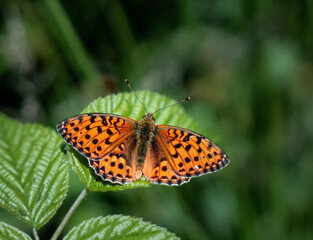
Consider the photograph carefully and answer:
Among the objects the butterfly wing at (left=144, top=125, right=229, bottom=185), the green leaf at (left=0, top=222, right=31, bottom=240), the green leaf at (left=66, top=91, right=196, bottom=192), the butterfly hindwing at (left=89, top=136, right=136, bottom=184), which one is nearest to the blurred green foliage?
the green leaf at (left=66, top=91, right=196, bottom=192)

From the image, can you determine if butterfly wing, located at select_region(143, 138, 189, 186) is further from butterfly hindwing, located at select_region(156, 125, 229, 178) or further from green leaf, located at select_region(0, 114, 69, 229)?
green leaf, located at select_region(0, 114, 69, 229)

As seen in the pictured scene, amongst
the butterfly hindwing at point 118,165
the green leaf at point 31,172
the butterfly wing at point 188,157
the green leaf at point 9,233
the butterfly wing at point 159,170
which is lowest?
the green leaf at point 9,233

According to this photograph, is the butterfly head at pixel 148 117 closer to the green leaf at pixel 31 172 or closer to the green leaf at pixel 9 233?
the green leaf at pixel 31 172

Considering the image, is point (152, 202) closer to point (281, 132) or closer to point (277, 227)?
point (277, 227)

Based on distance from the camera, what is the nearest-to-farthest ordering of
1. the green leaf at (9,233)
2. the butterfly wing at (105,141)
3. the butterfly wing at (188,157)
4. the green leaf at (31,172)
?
the green leaf at (9,233) < the green leaf at (31,172) < the butterfly wing at (105,141) < the butterfly wing at (188,157)

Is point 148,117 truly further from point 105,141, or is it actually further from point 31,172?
point 31,172

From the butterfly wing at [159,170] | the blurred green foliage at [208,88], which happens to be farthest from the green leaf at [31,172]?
the blurred green foliage at [208,88]

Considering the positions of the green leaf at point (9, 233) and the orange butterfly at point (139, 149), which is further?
the orange butterfly at point (139, 149)
